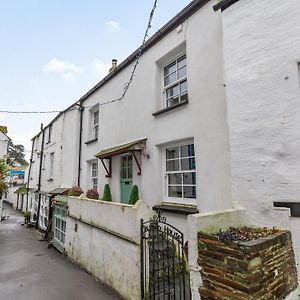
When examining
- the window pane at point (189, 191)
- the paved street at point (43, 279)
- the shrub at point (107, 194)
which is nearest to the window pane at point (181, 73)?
the window pane at point (189, 191)

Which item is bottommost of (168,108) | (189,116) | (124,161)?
(124,161)

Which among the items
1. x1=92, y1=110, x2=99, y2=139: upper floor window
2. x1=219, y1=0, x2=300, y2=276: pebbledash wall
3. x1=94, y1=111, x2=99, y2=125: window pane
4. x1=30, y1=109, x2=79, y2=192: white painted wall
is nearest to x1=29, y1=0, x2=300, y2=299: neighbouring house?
x1=219, y1=0, x2=300, y2=276: pebbledash wall

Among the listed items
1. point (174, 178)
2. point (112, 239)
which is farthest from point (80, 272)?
point (174, 178)

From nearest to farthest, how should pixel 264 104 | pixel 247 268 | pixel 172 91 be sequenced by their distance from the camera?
pixel 247 268 → pixel 264 104 → pixel 172 91

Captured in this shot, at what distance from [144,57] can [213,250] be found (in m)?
7.07

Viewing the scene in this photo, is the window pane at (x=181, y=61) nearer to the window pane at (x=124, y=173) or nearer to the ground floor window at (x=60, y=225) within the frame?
the window pane at (x=124, y=173)

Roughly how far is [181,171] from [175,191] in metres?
0.69

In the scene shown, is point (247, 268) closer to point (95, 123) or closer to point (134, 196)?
point (134, 196)

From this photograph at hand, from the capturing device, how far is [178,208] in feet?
21.1

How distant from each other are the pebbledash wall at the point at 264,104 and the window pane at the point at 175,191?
2605 millimetres

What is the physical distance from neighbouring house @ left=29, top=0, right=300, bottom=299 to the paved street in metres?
0.38

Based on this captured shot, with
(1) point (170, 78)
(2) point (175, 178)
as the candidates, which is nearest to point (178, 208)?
(2) point (175, 178)

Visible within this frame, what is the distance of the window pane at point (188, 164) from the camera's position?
6.52 meters

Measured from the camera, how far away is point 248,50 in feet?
14.7
